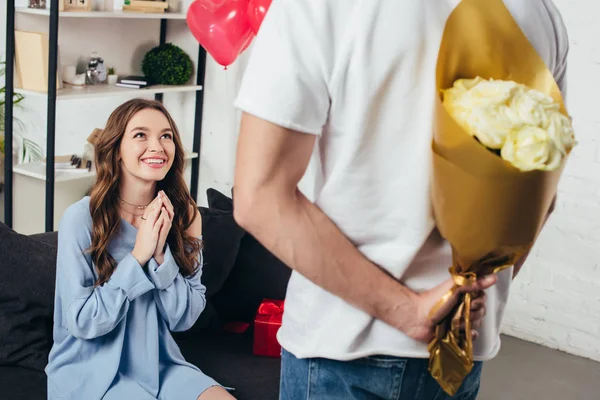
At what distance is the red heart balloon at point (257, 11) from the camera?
3262 millimetres

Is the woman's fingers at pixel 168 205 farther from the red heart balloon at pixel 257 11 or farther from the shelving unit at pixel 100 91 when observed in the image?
the shelving unit at pixel 100 91

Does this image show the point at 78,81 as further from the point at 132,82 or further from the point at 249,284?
the point at 249,284

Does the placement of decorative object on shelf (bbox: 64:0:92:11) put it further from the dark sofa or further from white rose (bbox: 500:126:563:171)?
white rose (bbox: 500:126:563:171)

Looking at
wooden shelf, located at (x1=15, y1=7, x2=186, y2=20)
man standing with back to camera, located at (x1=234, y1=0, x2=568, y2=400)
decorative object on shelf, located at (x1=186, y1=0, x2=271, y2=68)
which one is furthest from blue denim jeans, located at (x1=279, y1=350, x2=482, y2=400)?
wooden shelf, located at (x1=15, y1=7, x2=186, y2=20)

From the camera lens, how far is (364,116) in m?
0.92

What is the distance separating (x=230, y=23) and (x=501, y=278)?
8.53 feet

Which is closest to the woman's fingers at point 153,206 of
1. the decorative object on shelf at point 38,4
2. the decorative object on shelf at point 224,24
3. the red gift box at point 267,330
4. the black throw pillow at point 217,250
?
the black throw pillow at point 217,250

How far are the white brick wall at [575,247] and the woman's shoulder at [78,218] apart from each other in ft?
7.65

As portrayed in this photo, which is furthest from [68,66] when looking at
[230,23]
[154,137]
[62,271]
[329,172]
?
[329,172]

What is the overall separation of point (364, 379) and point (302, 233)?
0.22 meters

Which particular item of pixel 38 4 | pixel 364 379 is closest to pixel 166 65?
pixel 38 4

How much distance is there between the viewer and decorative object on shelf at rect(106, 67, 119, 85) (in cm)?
449

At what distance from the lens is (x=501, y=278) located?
1.11m

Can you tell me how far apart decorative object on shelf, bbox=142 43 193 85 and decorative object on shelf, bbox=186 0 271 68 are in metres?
1.00
